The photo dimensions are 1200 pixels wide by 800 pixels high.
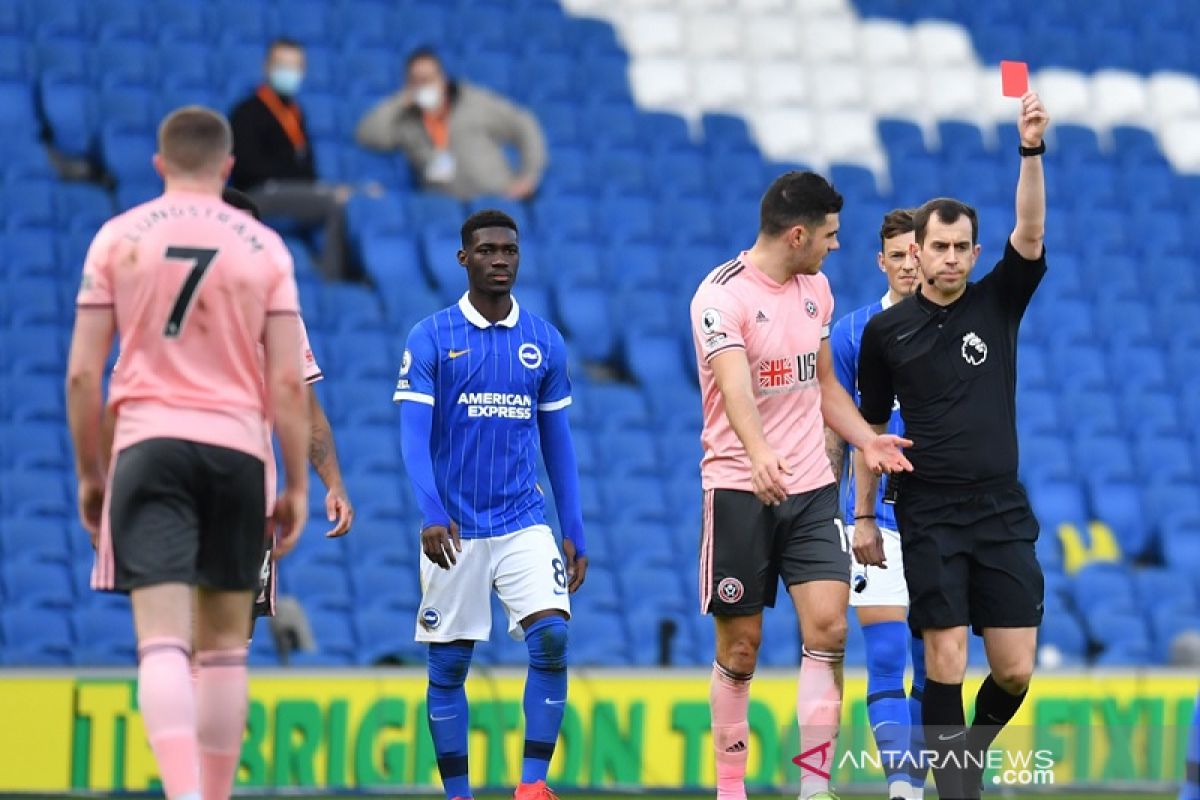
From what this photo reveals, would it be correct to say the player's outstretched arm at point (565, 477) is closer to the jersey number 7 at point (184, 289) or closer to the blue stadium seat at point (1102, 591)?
the jersey number 7 at point (184, 289)

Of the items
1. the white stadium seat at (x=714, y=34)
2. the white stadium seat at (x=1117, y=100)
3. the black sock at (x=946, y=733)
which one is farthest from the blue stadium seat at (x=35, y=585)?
the white stadium seat at (x=1117, y=100)

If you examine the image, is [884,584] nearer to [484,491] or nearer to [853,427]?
[853,427]

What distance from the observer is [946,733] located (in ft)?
22.6

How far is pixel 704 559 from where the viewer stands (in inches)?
299

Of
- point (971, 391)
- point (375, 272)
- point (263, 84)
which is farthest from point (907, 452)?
point (263, 84)

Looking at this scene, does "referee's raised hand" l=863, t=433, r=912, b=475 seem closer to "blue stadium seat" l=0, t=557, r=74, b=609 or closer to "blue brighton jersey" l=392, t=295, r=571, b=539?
"blue brighton jersey" l=392, t=295, r=571, b=539

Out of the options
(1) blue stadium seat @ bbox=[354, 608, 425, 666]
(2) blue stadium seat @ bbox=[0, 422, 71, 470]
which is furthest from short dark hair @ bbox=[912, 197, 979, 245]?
(2) blue stadium seat @ bbox=[0, 422, 71, 470]

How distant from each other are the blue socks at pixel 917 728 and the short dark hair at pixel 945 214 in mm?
1495

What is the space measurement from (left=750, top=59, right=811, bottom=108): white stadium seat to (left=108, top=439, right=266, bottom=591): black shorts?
11050mm

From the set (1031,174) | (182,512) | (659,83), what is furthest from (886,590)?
(659,83)

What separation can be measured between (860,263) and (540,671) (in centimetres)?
775

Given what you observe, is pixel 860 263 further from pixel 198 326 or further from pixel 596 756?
pixel 198 326

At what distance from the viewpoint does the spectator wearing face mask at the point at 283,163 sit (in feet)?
44.7

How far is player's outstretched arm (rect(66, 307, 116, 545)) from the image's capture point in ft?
19.0
